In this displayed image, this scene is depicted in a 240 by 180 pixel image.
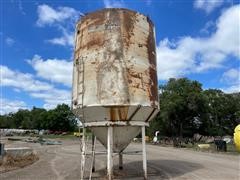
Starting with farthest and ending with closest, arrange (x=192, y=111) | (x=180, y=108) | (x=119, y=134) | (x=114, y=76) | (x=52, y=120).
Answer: (x=52, y=120) < (x=192, y=111) < (x=180, y=108) < (x=119, y=134) < (x=114, y=76)

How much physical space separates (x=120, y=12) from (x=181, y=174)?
27.0 feet

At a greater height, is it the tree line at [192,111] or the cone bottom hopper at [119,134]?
the tree line at [192,111]

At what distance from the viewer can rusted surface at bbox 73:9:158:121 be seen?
15.0m

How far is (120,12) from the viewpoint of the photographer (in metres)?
16.0

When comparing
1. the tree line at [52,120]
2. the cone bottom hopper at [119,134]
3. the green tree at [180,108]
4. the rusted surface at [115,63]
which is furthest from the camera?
the tree line at [52,120]

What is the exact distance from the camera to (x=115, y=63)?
15.1 m

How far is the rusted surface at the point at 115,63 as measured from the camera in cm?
1497

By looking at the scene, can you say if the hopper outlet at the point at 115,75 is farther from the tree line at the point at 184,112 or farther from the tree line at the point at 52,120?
the tree line at the point at 52,120

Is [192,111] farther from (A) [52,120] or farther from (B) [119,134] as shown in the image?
(A) [52,120]

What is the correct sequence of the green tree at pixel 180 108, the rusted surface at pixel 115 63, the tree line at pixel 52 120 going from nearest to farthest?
the rusted surface at pixel 115 63, the green tree at pixel 180 108, the tree line at pixel 52 120

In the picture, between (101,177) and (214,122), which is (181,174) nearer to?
(101,177)

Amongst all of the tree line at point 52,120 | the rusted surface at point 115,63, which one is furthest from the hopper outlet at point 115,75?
the tree line at point 52,120

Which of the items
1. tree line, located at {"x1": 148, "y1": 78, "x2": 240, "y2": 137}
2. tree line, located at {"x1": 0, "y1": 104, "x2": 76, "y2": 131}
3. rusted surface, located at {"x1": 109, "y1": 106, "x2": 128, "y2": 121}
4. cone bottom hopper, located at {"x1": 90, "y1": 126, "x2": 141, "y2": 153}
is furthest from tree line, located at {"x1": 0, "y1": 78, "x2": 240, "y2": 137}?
tree line, located at {"x1": 0, "y1": 104, "x2": 76, "y2": 131}

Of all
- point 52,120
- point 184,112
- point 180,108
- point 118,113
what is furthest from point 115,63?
point 52,120
